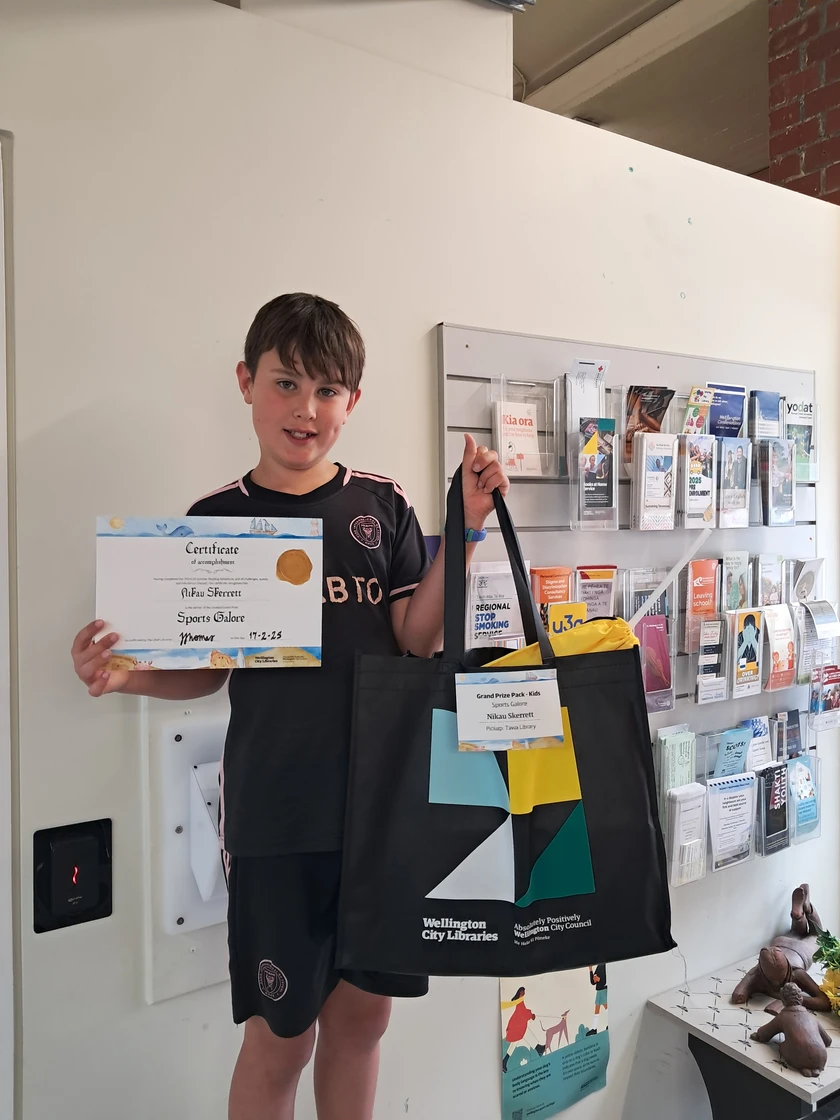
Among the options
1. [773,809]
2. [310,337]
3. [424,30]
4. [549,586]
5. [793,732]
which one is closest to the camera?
[310,337]

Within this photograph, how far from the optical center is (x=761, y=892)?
2074mm

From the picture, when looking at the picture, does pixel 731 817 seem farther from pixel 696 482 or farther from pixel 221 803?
pixel 221 803

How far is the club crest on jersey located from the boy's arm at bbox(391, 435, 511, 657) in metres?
0.09

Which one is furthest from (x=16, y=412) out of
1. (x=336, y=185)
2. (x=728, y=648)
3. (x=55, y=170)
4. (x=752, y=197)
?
(x=752, y=197)

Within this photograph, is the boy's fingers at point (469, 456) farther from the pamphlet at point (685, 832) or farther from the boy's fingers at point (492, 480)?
the pamphlet at point (685, 832)

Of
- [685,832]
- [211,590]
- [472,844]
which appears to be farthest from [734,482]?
[211,590]

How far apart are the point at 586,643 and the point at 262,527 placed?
0.46 m

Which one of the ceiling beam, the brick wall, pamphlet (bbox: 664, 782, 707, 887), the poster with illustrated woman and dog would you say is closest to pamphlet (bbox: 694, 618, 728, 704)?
pamphlet (bbox: 664, 782, 707, 887)

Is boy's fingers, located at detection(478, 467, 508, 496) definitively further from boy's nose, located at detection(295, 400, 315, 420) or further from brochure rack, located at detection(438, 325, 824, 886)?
brochure rack, located at detection(438, 325, 824, 886)

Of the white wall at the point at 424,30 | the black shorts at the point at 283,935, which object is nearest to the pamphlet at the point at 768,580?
the white wall at the point at 424,30

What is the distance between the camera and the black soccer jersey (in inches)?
42.7

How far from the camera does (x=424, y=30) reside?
4.99 feet

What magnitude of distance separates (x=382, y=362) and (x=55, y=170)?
1.91 ft

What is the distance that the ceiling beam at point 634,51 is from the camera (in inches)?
119
